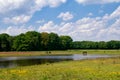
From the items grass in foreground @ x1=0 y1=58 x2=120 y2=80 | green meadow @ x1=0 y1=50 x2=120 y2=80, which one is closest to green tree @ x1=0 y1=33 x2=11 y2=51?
green meadow @ x1=0 y1=50 x2=120 y2=80

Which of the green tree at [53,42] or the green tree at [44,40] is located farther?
the green tree at [53,42]

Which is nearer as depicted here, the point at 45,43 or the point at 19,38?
the point at 19,38

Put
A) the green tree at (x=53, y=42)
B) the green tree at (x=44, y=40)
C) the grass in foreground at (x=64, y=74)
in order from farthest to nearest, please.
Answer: the green tree at (x=53, y=42), the green tree at (x=44, y=40), the grass in foreground at (x=64, y=74)

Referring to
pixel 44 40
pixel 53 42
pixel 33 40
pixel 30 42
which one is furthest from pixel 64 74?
pixel 53 42

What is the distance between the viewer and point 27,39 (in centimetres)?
16475

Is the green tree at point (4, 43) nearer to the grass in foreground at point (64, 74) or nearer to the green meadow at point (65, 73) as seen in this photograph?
the green meadow at point (65, 73)

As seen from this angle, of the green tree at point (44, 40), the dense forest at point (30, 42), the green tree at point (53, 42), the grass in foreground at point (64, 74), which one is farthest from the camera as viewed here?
the green tree at point (53, 42)

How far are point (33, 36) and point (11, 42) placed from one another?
493 inches

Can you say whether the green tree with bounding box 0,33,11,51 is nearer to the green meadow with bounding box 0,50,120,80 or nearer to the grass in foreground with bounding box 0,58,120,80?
the green meadow with bounding box 0,50,120,80

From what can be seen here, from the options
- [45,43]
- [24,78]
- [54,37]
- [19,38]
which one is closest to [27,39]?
[19,38]

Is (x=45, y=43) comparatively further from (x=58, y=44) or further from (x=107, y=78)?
(x=107, y=78)

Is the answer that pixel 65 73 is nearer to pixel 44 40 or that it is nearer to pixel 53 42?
pixel 44 40

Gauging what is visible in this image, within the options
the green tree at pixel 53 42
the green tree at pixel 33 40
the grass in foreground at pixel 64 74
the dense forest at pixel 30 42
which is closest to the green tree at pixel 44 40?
the dense forest at pixel 30 42

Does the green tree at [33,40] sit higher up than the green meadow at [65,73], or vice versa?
the green tree at [33,40]
